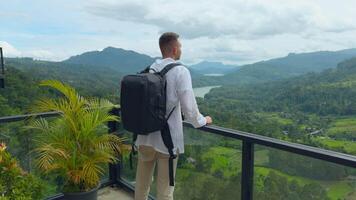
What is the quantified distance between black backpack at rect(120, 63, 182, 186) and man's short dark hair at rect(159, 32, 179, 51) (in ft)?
0.49

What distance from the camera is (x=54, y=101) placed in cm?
302

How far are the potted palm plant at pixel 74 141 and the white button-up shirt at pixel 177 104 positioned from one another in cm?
84

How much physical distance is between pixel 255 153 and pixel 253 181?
0.73 feet

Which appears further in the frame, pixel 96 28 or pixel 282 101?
pixel 282 101

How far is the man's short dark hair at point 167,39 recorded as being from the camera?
2.15 metres

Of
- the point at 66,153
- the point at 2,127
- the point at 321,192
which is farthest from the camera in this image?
the point at 2,127

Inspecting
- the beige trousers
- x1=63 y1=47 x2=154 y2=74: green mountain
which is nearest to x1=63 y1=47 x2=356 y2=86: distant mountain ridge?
x1=63 y1=47 x2=154 y2=74: green mountain

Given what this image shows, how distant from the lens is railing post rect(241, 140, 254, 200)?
2.42 meters

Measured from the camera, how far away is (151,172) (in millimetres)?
2512

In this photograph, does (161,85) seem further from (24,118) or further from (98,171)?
(24,118)

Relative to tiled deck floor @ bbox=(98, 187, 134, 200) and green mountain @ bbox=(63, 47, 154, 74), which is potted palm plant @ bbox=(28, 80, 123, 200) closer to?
tiled deck floor @ bbox=(98, 187, 134, 200)

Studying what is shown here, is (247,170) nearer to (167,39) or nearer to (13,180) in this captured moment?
(167,39)

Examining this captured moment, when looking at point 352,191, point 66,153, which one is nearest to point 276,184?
point 352,191

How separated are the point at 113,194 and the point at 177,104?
203cm
